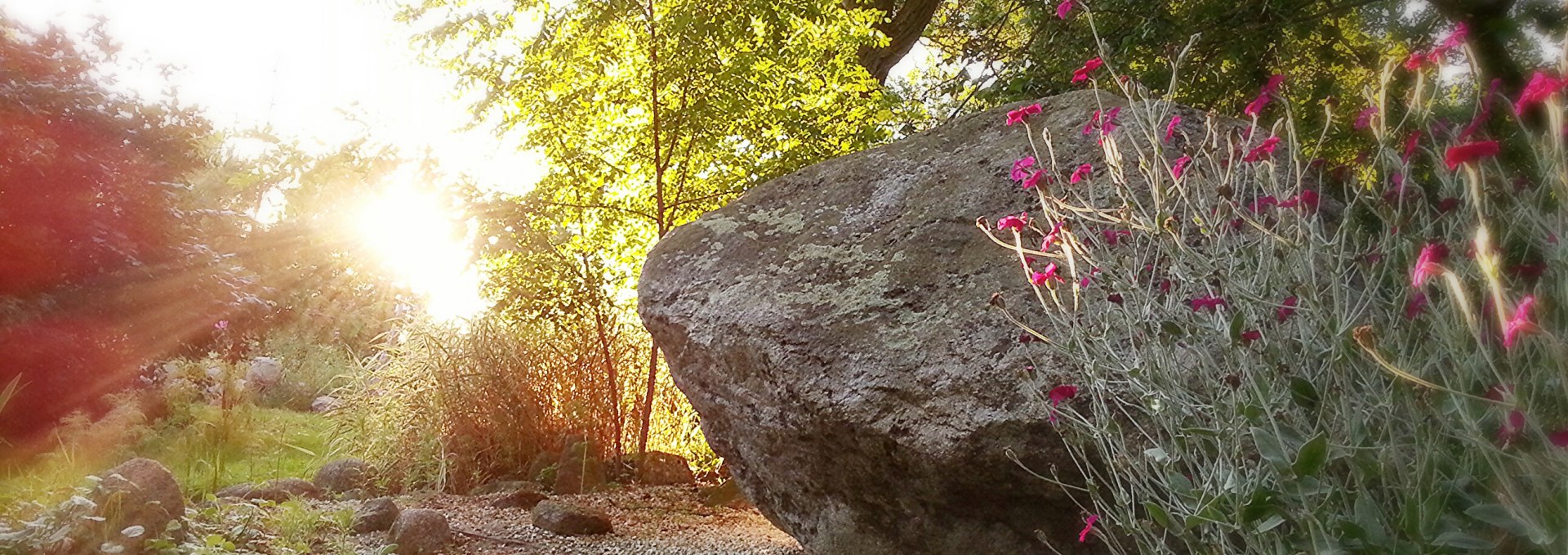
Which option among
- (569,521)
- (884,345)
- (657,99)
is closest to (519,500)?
(569,521)

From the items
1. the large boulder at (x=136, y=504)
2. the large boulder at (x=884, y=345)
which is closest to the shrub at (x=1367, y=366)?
the large boulder at (x=884, y=345)

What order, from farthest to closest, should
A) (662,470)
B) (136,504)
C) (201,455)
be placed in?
(201,455), (662,470), (136,504)

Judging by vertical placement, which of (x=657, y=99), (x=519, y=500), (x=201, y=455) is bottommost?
(x=519, y=500)

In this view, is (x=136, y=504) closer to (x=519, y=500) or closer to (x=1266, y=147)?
(x=519, y=500)

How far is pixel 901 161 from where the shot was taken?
131 inches

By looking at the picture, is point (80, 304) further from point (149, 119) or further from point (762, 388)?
point (762, 388)

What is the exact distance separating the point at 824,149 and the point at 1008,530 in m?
2.96

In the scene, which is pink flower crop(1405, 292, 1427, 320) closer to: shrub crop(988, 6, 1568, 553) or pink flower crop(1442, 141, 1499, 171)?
shrub crop(988, 6, 1568, 553)

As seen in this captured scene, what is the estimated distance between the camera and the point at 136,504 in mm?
2906

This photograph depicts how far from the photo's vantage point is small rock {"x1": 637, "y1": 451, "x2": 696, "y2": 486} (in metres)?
5.23

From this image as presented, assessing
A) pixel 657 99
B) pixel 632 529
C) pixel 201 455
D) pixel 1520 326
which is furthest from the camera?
pixel 201 455

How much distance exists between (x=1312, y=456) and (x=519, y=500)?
3.89 m

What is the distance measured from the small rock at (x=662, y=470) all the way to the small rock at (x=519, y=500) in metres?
0.78

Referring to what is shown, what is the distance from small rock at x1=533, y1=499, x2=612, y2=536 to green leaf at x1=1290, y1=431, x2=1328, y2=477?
123 inches
